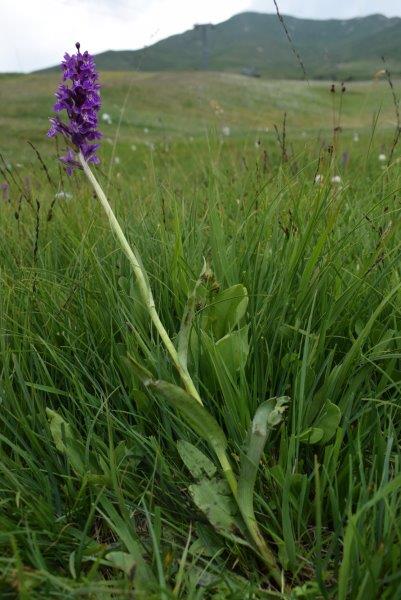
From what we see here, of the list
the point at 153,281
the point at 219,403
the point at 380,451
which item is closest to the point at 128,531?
the point at 219,403

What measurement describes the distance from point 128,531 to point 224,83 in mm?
34931

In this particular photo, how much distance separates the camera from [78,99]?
68.4 inches

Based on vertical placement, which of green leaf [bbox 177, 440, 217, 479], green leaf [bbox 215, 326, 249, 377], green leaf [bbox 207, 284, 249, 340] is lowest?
green leaf [bbox 177, 440, 217, 479]

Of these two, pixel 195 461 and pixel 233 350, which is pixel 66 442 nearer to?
pixel 195 461

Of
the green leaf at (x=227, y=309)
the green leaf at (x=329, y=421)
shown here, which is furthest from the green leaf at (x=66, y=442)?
the green leaf at (x=329, y=421)

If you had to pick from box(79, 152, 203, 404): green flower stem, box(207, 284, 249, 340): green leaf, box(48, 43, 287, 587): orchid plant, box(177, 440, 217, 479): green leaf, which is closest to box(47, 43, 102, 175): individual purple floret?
box(48, 43, 287, 587): orchid plant

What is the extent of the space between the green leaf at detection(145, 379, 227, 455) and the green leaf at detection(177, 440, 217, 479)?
2.5 inches

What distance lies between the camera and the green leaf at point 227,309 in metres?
1.86

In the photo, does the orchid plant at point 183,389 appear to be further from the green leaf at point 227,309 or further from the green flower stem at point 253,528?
the green leaf at point 227,309

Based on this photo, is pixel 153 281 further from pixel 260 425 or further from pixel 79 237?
pixel 260 425

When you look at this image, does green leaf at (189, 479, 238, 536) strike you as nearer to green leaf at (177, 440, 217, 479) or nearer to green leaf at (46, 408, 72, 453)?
green leaf at (177, 440, 217, 479)

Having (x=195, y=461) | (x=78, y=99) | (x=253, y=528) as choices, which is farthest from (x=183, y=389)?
(x=78, y=99)

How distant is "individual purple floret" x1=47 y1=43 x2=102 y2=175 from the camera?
1721 millimetres

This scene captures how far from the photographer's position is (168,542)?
1494mm
